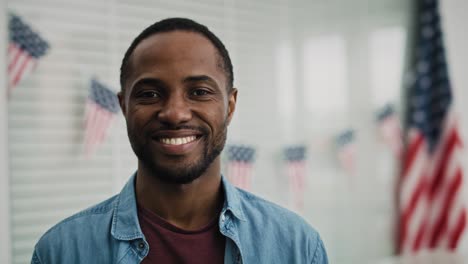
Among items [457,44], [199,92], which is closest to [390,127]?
[457,44]

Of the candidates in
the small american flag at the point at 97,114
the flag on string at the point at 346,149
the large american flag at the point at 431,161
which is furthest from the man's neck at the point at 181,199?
the large american flag at the point at 431,161

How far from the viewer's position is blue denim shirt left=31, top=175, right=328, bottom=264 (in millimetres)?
1003

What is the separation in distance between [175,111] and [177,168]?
0.13m

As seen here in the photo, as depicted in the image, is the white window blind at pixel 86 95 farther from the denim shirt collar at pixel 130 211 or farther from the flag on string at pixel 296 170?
the denim shirt collar at pixel 130 211

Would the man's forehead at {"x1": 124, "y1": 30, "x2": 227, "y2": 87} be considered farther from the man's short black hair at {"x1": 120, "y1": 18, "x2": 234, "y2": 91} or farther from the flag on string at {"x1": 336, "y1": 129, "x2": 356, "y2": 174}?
the flag on string at {"x1": 336, "y1": 129, "x2": 356, "y2": 174}

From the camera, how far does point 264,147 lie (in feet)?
7.25

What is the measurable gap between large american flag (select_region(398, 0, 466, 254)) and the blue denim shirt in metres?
1.78

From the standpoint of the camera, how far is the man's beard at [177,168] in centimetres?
100

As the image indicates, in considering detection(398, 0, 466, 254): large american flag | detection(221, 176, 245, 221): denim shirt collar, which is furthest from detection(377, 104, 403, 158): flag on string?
Answer: detection(221, 176, 245, 221): denim shirt collar

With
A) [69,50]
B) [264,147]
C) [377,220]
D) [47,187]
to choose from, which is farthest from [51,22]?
[377,220]

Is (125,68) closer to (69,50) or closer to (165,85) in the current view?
(165,85)

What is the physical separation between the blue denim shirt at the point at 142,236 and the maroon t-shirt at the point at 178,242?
0.02 metres

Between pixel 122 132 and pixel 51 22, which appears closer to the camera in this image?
pixel 51 22

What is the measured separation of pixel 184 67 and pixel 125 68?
0.17 metres
